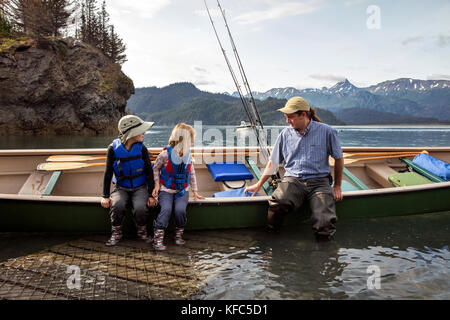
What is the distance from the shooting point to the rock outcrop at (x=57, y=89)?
36.2 metres

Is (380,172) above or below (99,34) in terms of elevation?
below

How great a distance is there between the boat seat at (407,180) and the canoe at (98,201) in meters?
0.48

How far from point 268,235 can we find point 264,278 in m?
1.09

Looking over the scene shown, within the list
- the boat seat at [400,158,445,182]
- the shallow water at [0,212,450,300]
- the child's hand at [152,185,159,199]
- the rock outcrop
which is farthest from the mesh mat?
the rock outcrop

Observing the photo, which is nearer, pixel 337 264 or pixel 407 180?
pixel 337 264

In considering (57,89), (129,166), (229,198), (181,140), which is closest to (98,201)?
(129,166)

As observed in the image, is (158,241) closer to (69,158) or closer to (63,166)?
(63,166)

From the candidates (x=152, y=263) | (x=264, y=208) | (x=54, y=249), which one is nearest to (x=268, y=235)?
(x=264, y=208)

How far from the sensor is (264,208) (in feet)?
14.0

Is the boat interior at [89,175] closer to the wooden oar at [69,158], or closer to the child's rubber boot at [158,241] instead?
the wooden oar at [69,158]

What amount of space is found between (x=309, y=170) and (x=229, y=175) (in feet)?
6.23

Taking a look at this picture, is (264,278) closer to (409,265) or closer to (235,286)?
(235,286)

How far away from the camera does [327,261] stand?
11.9 ft

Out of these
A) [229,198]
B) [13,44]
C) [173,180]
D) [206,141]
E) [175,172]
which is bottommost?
[229,198]
